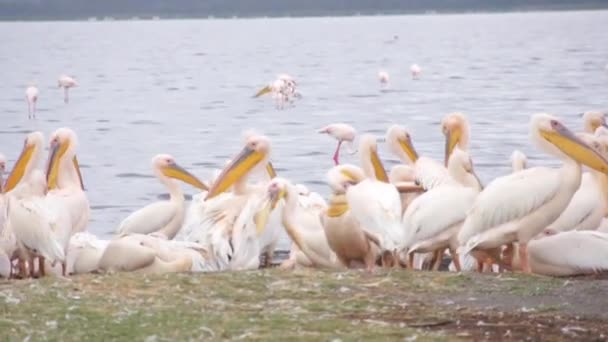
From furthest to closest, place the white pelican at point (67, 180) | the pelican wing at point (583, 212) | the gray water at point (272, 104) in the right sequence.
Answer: the gray water at point (272, 104) → the white pelican at point (67, 180) → the pelican wing at point (583, 212)

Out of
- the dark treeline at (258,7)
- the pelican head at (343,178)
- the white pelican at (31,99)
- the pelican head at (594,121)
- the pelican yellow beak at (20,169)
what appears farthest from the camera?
the dark treeline at (258,7)

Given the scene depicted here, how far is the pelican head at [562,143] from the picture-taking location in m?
8.48

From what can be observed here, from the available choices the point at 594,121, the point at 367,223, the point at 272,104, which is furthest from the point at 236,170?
the point at 272,104

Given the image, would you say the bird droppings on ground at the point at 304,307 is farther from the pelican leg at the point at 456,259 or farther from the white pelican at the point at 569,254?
the pelican leg at the point at 456,259

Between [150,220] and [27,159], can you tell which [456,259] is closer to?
[150,220]

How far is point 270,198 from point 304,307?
2.73 metres

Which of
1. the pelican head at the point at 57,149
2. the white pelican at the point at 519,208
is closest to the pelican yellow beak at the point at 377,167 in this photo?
the white pelican at the point at 519,208

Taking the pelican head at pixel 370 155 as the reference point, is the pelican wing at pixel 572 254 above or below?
below

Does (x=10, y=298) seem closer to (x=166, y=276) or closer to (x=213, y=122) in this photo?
(x=166, y=276)

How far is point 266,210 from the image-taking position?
9.09 meters

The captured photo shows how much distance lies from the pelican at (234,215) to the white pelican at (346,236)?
1.68ft

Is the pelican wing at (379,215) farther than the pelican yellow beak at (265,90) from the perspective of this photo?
No

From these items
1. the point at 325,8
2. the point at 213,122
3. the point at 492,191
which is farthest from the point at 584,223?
the point at 325,8

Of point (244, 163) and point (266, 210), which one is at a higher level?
point (244, 163)
